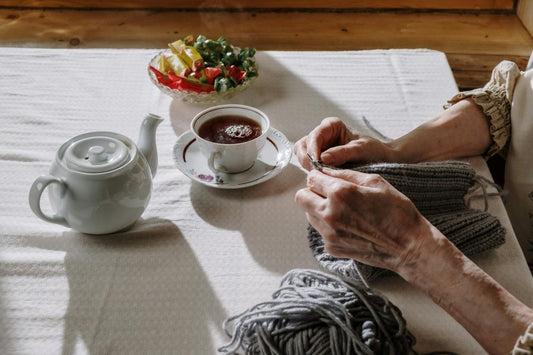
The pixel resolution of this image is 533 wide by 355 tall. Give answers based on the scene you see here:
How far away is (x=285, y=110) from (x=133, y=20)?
1.85 metres

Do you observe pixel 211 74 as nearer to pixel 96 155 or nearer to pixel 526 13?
pixel 96 155

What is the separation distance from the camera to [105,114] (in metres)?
1.13

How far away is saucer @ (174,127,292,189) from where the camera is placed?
0.95 m

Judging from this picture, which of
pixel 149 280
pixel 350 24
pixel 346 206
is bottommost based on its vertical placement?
pixel 350 24

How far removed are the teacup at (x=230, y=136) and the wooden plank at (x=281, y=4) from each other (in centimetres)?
201

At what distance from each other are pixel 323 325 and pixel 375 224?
14 centimetres

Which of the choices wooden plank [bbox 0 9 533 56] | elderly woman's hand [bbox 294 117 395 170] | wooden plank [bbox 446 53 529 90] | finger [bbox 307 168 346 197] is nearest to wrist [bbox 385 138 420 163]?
elderly woman's hand [bbox 294 117 395 170]

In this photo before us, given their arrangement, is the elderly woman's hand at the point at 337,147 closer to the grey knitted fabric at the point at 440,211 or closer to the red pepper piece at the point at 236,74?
the grey knitted fabric at the point at 440,211

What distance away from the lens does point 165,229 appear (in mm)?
875

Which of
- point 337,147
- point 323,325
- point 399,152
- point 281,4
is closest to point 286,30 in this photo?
point 281,4

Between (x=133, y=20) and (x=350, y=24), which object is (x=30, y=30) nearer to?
(x=133, y=20)

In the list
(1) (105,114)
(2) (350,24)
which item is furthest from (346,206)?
(2) (350,24)

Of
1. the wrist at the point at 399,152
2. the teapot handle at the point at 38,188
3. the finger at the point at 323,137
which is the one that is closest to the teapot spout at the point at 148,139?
the teapot handle at the point at 38,188

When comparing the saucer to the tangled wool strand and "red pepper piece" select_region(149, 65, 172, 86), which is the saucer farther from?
the tangled wool strand
